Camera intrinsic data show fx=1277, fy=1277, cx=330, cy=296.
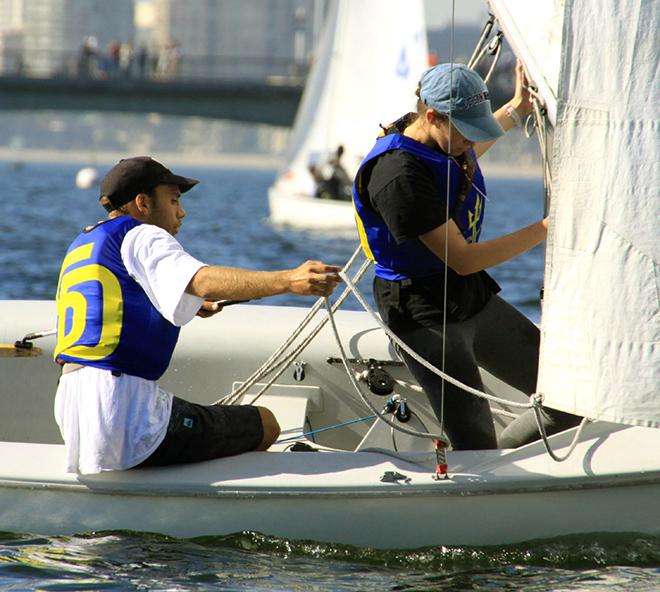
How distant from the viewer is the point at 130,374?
3213 millimetres

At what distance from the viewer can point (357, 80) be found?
18.3 m

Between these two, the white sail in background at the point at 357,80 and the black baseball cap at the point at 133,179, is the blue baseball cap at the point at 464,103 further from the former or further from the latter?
the white sail in background at the point at 357,80

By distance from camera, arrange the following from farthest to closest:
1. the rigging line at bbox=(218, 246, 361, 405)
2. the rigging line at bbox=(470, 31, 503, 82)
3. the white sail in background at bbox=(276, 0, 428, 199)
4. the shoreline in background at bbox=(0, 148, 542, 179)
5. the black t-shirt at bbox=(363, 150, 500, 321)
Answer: the shoreline in background at bbox=(0, 148, 542, 179) → the white sail in background at bbox=(276, 0, 428, 199) → the rigging line at bbox=(218, 246, 361, 405) → the rigging line at bbox=(470, 31, 503, 82) → the black t-shirt at bbox=(363, 150, 500, 321)

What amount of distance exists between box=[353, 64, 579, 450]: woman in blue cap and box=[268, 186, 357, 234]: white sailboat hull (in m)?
14.0

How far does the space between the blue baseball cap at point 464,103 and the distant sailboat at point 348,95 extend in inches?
513

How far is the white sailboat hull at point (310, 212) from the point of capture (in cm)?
1852

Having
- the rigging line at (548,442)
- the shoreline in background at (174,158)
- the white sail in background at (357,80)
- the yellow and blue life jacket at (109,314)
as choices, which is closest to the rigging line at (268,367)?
the yellow and blue life jacket at (109,314)

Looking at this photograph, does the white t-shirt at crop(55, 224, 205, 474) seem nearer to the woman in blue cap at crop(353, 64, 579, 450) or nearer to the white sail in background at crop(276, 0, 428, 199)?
the woman in blue cap at crop(353, 64, 579, 450)

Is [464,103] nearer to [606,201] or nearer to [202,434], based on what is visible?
[606,201]

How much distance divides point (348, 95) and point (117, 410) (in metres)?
15.9

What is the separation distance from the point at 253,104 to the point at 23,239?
16384 mm

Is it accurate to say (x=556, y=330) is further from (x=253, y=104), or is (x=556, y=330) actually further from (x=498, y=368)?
(x=253, y=104)

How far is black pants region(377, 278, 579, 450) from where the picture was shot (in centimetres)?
326

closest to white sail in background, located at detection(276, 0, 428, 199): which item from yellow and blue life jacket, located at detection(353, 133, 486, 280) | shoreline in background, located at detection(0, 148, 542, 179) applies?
yellow and blue life jacket, located at detection(353, 133, 486, 280)
